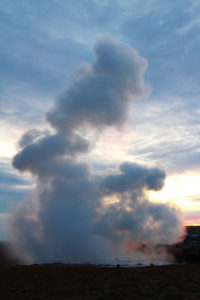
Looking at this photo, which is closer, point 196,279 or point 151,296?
point 151,296

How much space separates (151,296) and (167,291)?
2673 mm

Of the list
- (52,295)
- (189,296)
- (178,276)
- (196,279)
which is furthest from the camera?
(178,276)

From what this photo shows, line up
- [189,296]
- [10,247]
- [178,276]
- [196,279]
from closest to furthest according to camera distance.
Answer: [189,296]
[196,279]
[178,276]
[10,247]

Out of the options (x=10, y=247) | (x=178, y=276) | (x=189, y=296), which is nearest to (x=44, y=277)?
(x=178, y=276)

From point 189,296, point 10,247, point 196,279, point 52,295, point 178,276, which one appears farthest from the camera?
point 10,247

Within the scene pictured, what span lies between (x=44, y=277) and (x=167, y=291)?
18.3 m

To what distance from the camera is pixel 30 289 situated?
1305 inches

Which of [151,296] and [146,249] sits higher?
[146,249]

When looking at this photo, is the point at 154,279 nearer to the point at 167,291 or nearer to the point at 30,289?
the point at 167,291

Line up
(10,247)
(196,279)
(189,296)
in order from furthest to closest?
(10,247) → (196,279) → (189,296)

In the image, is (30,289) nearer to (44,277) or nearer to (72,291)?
(72,291)

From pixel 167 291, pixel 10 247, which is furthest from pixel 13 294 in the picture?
pixel 10 247

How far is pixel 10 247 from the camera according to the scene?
122 meters

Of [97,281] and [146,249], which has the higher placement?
[146,249]
